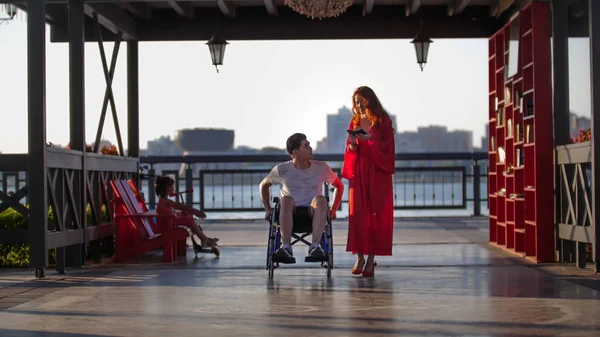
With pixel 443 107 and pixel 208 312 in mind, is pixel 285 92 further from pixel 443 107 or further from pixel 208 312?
pixel 208 312

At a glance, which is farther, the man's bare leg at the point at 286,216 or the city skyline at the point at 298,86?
the city skyline at the point at 298,86

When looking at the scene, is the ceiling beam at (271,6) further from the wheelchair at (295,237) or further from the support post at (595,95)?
the support post at (595,95)

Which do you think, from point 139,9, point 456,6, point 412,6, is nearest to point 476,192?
point 456,6

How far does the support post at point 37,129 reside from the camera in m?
7.69

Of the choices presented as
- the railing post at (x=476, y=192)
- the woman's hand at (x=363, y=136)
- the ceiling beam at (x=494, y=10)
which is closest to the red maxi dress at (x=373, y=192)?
the woman's hand at (x=363, y=136)

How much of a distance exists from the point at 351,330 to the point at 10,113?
8152 millimetres

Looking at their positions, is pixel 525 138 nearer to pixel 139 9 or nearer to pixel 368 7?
pixel 368 7

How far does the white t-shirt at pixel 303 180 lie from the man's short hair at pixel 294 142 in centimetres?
17

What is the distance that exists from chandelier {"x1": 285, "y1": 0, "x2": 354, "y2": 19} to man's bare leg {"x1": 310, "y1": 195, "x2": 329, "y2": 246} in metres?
1.94

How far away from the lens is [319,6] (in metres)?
8.57

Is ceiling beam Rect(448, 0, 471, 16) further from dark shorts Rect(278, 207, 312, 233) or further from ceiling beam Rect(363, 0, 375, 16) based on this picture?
dark shorts Rect(278, 207, 312, 233)

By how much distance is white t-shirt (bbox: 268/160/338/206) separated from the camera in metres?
7.73

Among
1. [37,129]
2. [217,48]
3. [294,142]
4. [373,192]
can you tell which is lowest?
[373,192]

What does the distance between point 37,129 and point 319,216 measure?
235 cm
